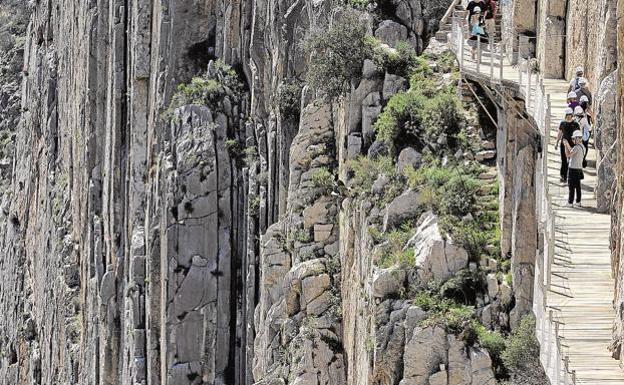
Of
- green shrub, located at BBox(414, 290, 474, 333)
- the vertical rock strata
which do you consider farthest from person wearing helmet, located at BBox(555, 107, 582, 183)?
green shrub, located at BBox(414, 290, 474, 333)

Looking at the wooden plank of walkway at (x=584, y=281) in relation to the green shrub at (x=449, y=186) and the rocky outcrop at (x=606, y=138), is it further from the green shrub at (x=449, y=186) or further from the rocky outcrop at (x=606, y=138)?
the green shrub at (x=449, y=186)

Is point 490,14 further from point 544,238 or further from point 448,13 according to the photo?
point 544,238

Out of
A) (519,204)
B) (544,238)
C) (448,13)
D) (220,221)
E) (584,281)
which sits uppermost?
(448,13)

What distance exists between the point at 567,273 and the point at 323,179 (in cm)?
1347

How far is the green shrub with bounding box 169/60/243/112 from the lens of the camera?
47.8 m

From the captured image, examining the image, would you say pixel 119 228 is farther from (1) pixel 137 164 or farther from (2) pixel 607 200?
(2) pixel 607 200

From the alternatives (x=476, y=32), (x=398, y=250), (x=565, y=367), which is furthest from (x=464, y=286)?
(x=565, y=367)

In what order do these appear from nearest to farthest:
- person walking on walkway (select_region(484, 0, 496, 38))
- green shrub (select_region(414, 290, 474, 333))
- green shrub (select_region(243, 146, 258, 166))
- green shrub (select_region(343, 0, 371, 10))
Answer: green shrub (select_region(414, 290, 474, 333)) → person walking on walkway (select_region(484, 0, 496, 38)) → green shrub (select_region(343, 0, 371, 10)) → green shrub (select_region(243, 146, 258, 166))

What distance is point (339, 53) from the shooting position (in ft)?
112

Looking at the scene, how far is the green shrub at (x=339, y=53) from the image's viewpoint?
34125mm

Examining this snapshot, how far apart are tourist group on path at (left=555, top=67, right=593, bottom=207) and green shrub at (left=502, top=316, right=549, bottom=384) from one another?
2475 millimetres

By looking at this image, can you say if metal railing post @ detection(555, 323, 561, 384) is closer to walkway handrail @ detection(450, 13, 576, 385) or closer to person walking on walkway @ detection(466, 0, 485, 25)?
walkway handrail @ detection(450, 13, 576, 385)

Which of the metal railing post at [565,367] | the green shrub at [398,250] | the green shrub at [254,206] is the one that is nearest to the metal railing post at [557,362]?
the metal railing post at [565,367]

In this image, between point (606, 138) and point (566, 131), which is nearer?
point (566, 131)
